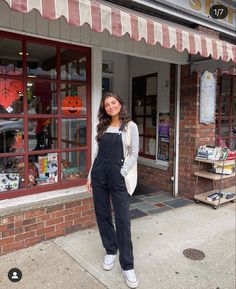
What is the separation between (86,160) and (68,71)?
1.20m

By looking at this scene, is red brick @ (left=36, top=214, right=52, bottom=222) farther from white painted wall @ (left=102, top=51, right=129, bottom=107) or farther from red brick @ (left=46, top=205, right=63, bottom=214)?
white painted wall @ (left=102, top=51, right=129, bottom=107)

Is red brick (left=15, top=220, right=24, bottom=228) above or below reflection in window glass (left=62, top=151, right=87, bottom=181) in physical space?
below

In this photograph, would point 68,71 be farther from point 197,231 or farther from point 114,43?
point 197,231

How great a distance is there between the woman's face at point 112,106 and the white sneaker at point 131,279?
4.91 ft

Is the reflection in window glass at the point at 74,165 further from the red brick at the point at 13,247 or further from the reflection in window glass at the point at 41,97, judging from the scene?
the red brick at the point at 13,247

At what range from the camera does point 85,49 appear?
394cm

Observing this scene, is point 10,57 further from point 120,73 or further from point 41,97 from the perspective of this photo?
point 120,73

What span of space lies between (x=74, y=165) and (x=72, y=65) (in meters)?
1.31

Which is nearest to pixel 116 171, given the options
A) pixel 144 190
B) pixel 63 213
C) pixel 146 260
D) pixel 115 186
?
pixel 115 186

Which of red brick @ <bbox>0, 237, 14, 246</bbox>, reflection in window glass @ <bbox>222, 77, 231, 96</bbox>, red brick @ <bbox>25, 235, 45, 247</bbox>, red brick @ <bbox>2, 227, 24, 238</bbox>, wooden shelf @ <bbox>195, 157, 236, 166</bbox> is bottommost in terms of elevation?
red brick @ <bbox>25, 235, 45, 247</bbox>

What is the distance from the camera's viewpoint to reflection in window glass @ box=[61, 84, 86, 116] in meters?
3.87

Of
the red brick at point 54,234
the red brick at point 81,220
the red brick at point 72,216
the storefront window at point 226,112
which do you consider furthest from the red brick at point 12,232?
the storefront window at point 226,112

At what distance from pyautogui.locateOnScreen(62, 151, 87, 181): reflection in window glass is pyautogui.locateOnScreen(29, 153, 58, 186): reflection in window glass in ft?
0.48

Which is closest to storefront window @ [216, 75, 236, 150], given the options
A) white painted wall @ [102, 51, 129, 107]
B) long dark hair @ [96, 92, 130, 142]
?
white painted wall @ [102, 51, 129, 107]
